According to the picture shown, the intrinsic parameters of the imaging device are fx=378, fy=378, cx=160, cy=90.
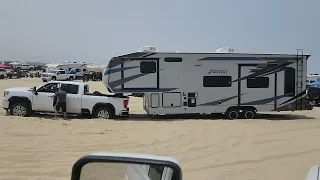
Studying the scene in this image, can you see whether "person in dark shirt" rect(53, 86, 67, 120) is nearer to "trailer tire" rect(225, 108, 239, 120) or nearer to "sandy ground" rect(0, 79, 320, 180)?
"sandy ground" rect(0, 79, 320, 180)

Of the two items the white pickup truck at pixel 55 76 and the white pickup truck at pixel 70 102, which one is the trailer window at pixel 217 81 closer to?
the white pickup truck at pixel 70 102

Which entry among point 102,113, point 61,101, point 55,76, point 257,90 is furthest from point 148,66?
point 55,76

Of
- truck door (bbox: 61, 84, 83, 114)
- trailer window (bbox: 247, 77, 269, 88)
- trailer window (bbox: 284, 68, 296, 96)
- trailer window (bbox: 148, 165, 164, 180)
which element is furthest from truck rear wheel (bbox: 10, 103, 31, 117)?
trailer window (bbox: 148, 165, 164, 180)

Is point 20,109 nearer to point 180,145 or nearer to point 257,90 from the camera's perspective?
point 180,145

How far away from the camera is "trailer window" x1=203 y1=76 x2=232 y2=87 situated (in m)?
17.0

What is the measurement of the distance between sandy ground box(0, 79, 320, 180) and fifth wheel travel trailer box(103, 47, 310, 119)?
1617 mm

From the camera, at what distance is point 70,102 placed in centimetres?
1630

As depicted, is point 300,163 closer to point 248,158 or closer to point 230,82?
point 248,158

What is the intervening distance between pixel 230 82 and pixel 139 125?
497 cm

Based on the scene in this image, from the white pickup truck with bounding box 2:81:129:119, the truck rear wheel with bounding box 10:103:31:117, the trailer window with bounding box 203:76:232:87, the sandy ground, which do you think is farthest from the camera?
the trailer window with bounding box 203:76:232:87

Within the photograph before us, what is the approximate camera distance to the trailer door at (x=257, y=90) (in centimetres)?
1719

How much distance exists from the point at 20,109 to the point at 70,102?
209 centimetres

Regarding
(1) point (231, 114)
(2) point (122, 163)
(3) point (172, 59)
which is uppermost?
(3) point (172, 59)

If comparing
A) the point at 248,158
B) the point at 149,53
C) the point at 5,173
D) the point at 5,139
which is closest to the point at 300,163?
the point at 248,158
